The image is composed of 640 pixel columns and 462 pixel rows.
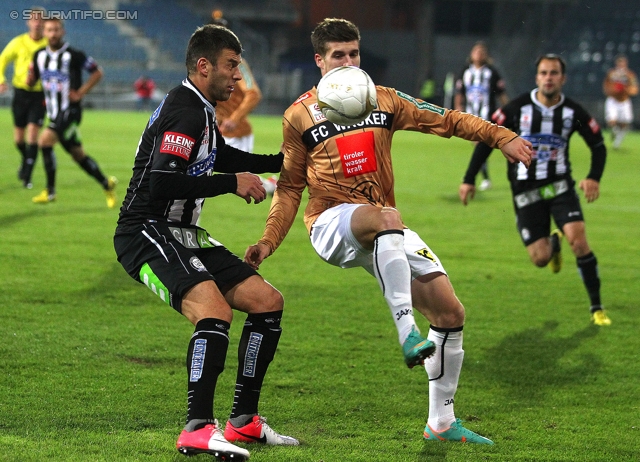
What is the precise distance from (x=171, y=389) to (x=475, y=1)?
41.6 m

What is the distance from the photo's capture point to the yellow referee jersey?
13.3 meters

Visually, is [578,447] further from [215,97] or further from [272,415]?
[215,97]

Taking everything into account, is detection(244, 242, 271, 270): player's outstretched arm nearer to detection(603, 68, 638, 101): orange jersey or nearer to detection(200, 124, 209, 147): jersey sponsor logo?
detection(200, 124, 209, 147): jersey sponsor logo

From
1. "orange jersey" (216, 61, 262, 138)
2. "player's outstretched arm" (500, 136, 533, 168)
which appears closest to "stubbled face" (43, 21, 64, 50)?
"orange jersey" (216, 61, 262, 138)

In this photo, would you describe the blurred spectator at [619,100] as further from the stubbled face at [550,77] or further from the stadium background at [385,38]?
the stubbled face at [550,77]

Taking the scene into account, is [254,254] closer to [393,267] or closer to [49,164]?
[393,267]

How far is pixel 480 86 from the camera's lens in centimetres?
1592

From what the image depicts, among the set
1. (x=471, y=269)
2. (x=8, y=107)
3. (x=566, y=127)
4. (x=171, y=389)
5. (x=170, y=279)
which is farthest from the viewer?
(x=8, y=107)

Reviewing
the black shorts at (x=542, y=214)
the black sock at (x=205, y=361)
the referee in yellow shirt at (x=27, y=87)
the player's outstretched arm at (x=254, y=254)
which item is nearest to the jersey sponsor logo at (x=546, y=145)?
the black shorts at (x=542, y=214)

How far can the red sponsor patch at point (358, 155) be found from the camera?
184 inches

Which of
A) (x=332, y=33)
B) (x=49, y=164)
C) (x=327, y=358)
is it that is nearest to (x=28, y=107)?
(x=49, y=164)

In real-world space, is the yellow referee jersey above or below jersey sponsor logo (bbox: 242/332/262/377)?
above

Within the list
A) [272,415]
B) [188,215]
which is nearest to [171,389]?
[272,415]

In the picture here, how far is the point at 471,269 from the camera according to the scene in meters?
9.04
